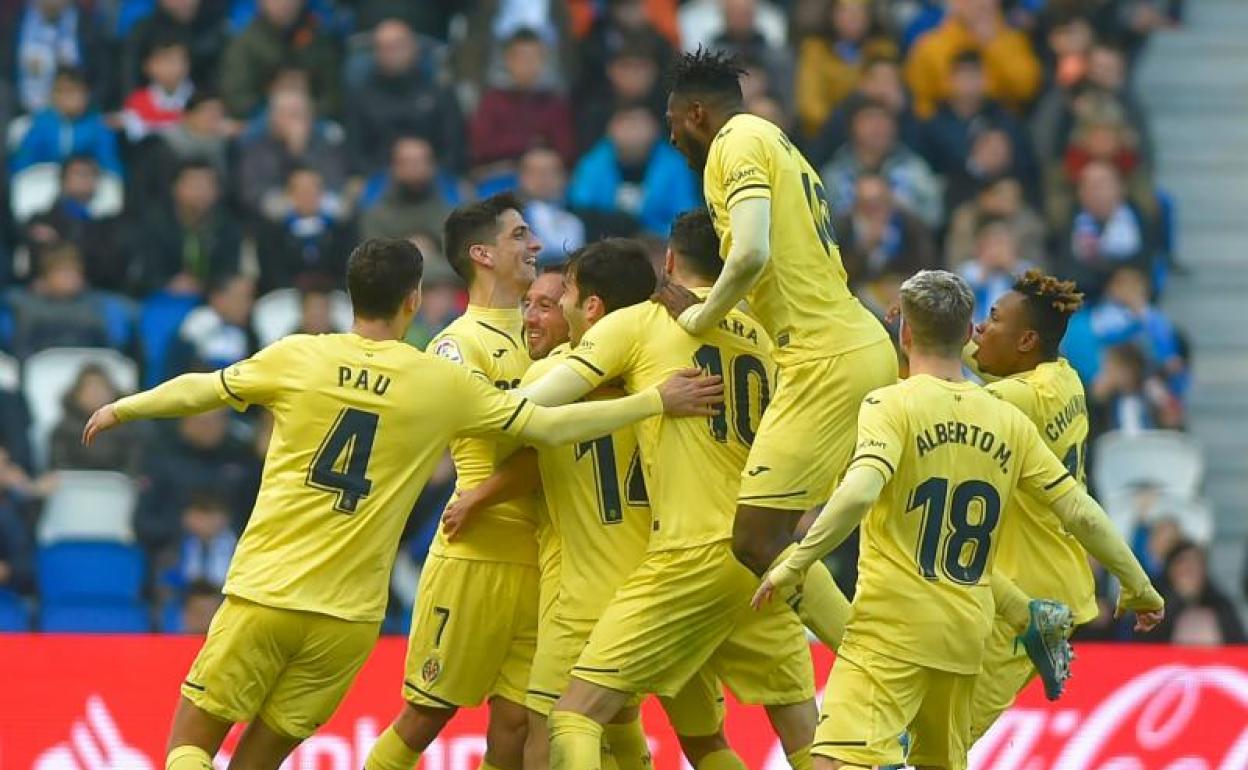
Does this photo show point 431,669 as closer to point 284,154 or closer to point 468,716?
point 468,716

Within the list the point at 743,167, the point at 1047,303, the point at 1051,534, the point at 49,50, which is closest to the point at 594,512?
the point at 743,167

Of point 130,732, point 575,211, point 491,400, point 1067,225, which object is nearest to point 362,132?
point 575,211

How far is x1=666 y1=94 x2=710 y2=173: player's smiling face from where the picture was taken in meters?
10.2

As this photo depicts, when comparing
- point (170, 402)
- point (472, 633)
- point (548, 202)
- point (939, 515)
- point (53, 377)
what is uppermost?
point (548, 202)

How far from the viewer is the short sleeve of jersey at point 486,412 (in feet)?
32.3

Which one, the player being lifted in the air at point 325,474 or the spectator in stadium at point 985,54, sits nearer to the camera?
the player being lifted in the air at point 325,474

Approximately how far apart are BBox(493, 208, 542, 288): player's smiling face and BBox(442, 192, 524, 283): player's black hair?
4 cm

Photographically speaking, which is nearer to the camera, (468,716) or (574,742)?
(574,742)

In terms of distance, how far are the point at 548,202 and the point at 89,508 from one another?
3605 mm

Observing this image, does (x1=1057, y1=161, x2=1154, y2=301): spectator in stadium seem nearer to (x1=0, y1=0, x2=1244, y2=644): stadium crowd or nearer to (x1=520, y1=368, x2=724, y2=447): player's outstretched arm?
(x1=0, y1=0, x2=1244, y2=644): stadium crowd

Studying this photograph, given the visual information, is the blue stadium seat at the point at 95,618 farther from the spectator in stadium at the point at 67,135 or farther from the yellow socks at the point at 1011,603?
the yellow socks at the point at 1011,603

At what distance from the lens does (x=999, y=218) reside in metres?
17.5

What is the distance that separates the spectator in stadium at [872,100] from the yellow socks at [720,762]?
25.4 ft

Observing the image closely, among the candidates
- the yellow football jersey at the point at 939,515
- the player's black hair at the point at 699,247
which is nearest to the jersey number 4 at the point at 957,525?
the yellow football jersey at the point at 939,515
